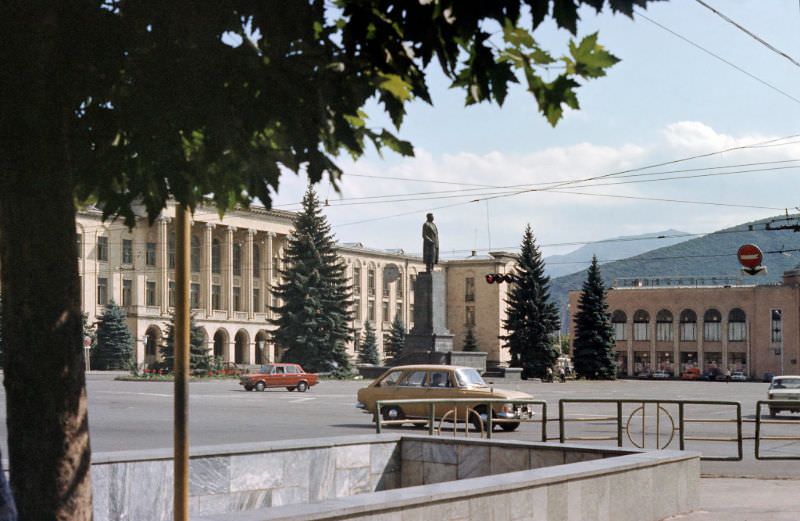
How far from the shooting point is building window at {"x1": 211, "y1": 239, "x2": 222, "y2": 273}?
323 feet

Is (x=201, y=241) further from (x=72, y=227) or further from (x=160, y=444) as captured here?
(x=72, y=227)

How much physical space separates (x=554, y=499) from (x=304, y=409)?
77.3 ft

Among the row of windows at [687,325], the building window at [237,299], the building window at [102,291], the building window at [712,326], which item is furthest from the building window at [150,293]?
the building window at [712,326]

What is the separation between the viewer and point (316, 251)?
69375mm

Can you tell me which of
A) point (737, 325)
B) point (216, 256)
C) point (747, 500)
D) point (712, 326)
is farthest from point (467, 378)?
point (712, 326)

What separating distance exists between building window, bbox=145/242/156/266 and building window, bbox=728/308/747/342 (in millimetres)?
63608

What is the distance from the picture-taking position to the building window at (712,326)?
12069 centimetres

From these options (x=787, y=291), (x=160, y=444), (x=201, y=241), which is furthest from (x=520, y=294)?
(x=160, y=444)

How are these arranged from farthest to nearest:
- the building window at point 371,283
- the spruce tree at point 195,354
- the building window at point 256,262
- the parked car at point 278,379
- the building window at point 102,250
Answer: the building window at point 371,283
the building window at point 256,262
the building window at point 102,250
the spruce tree at point 195,354
the parked car at point 278,379

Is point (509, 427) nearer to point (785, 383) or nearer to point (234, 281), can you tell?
point (785, 383)

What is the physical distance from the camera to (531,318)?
7881 centimetres

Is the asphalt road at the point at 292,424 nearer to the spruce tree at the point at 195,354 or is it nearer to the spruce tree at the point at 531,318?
the spruce tree at the point at 195,354

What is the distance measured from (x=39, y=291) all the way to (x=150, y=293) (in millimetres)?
89061

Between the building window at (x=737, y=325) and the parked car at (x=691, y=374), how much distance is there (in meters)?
6.68
